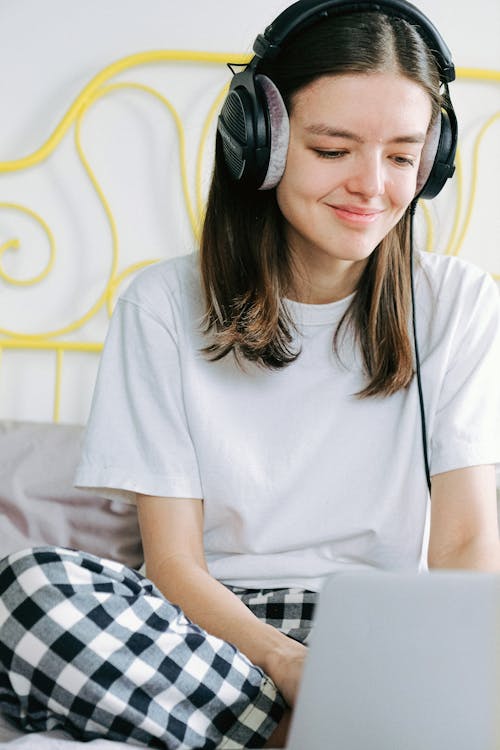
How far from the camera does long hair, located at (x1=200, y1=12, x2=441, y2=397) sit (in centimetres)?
135

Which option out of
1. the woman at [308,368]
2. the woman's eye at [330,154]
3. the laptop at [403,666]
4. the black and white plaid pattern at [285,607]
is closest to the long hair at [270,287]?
the woman at [308,368]

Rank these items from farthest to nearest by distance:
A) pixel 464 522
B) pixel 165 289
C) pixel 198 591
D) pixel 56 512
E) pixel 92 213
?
1. pixel 92 213
2. pixel 56 512
3. pixel 165 289
4. pixel 464 522
5. pixel 198 591

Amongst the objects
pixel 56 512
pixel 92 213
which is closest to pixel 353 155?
pixel 56 512

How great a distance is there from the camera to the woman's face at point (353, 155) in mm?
1225

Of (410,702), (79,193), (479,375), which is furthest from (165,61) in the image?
(410,702)

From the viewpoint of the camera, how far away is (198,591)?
1192mm

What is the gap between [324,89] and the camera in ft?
4.08

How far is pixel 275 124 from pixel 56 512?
2.36ft

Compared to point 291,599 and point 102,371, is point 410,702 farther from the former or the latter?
point 102,371

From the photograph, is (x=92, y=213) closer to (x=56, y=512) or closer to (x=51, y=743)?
(x=56, y=512)

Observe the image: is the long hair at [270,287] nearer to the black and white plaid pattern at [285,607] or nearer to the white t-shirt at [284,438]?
the white t-shirt at [284,438]

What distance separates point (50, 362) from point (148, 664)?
4.09 ft

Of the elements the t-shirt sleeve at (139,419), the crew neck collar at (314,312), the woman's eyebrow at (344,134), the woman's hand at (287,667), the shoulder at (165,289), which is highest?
the woman's eyebrow at (344,134)

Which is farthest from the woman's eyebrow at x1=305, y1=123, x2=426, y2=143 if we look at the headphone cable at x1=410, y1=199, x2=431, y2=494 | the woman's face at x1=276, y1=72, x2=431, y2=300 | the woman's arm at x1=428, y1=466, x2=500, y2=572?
the woman's arm at x1=428, y1=466, x2=500, y2=572
